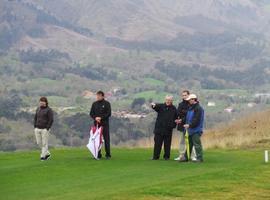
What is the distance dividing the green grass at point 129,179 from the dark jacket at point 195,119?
1.07 meters

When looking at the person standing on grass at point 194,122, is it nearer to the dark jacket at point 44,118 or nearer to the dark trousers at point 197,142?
the dark trousers at point 197,142

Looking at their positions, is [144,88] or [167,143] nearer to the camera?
[167,143]

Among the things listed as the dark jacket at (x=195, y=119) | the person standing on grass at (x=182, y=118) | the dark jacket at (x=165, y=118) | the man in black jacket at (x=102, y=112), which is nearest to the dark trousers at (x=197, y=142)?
the dark jacket at (x=195, y=119)

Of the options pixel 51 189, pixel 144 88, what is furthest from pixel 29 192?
pixel 144 88

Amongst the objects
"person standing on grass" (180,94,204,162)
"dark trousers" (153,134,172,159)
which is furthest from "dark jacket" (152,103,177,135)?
"person standing on grass" (180,94,204,162)

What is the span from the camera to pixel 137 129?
9494 centimetres

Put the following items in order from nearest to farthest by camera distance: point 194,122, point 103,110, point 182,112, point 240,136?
point 194,122
point 182,112
point 103,110
point 240,136

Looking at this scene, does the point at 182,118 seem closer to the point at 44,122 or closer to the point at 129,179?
the point at 44,122

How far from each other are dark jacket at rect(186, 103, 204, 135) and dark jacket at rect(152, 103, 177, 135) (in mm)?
815

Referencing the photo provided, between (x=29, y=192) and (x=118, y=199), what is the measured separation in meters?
2.85

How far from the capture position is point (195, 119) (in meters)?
21.6

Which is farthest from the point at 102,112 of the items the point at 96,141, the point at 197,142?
the point at 197,142

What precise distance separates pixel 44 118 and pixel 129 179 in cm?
601

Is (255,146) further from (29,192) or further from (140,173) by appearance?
(29,192)
